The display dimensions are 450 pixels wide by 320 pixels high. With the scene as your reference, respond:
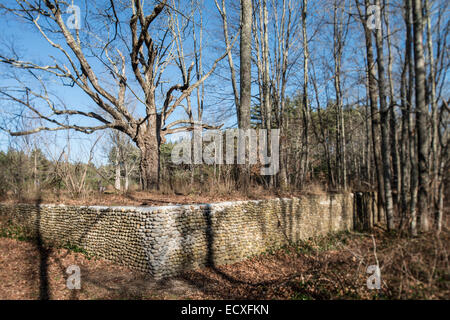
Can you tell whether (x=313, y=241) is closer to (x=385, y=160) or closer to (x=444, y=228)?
(x=385, y=160)

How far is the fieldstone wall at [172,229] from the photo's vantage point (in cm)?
604

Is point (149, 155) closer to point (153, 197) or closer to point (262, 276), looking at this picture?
point (153, 197)

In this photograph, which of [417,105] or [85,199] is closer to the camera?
[417,105]

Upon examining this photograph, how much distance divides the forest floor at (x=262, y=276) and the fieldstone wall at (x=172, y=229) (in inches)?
11.4

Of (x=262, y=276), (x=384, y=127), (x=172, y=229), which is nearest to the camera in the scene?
(x=172, y=229)

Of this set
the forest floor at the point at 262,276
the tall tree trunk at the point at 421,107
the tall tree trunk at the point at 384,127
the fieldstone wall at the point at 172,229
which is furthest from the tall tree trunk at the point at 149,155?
the tall tree trunk at the point at 421,107

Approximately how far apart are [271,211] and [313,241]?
240 cm

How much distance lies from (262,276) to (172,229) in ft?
7.90

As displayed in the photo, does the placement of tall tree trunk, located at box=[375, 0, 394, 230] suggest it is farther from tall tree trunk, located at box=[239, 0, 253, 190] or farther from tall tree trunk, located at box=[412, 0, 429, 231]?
tall tree trunk, located at box=[239, 0, 253, 190]

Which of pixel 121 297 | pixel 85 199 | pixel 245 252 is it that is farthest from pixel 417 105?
pixel 85 199

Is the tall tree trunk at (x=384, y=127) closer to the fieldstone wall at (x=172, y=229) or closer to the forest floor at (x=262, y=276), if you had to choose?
the fieldstone wall at (x=172, y=229)

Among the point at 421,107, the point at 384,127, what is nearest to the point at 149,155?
the point at 384,127

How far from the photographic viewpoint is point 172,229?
6.12m
